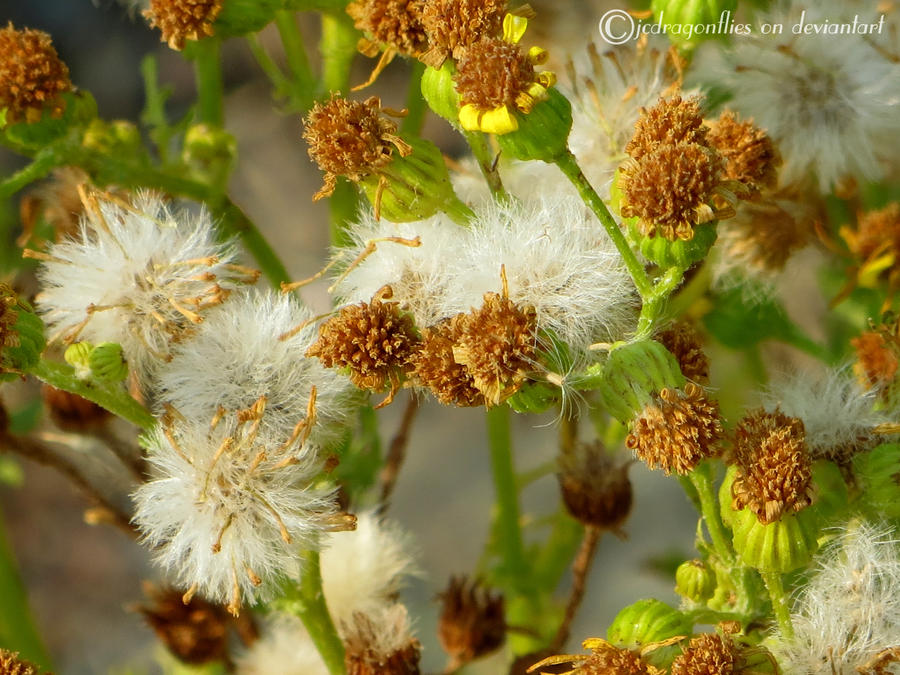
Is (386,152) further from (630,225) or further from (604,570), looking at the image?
(604,570)

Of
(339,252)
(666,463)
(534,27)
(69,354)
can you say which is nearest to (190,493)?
(69,354)

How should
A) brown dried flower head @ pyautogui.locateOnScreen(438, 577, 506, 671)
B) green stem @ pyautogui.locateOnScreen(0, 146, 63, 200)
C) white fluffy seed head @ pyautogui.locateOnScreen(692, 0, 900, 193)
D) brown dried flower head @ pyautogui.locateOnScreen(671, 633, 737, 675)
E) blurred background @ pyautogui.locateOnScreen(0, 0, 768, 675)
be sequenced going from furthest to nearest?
blurred background @ pyautogui.locateOnScreen(0, 0, 768, 675)
white fluffy seed head @ pyautogui.locateOnScreen(692, 0, 900, 193)
brown dried flower head @ pyautogui.locateOnScreen(438, 577, 506, 671)
green stem @ pyautogui.locateOnScreen(0, 146, 63, 200)
brown dried flower head @ pyautogui.locateOnScreen(671, 633, 737, 675)

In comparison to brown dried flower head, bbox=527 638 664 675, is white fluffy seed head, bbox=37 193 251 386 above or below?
above

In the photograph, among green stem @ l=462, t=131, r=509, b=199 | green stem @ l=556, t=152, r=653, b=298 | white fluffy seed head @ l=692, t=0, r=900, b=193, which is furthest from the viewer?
white fluffy seed head @ l=692, t=0, r=900, b=193

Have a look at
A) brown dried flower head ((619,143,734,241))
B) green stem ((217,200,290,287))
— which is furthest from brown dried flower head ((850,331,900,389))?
green stem ((217,200,290,287))

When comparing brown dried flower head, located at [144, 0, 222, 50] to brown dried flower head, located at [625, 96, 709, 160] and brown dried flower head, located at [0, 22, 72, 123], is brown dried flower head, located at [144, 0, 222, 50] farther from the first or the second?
brown dried flower head, located at [625, 96, 709, 160]

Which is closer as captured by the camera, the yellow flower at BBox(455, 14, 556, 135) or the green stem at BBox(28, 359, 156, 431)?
the yellow flower at BBox(455, 14, 556, 135)
